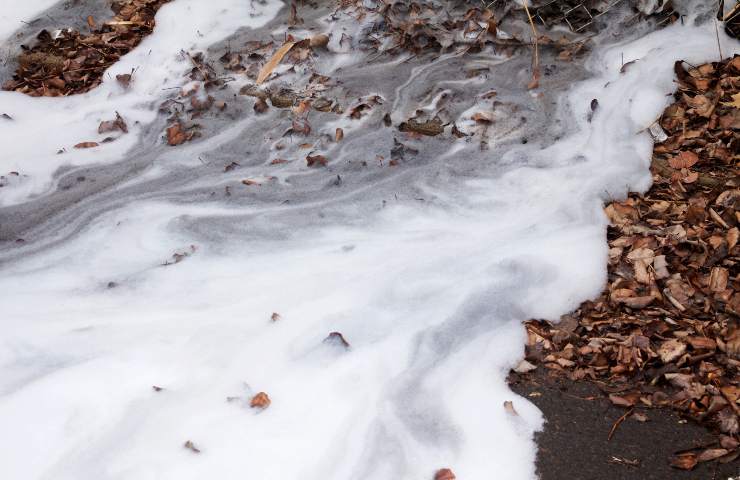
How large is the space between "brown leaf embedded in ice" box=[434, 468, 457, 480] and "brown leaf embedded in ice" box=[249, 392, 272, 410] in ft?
1.91

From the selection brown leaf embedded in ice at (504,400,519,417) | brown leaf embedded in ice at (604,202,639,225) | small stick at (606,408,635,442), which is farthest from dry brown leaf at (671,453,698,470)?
brown leaf embedded in ice at (604,202,639,225)

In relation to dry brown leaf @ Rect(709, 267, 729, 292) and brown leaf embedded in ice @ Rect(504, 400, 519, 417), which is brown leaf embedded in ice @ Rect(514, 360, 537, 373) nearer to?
brown leaf embedded in ice @ Rect(504, 400, 519, 417)

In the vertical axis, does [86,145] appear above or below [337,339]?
above

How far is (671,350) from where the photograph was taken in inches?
87.2

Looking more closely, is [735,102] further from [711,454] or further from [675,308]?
[711,454]

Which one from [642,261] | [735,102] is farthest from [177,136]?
[735,102]

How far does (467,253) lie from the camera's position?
272 cm

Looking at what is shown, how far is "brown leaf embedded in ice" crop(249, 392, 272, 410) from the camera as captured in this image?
2.19 meters

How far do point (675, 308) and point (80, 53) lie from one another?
3769 millimetres

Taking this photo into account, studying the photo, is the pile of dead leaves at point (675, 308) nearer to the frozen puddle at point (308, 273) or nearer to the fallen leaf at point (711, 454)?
the fallen leaf at point (711, 454)

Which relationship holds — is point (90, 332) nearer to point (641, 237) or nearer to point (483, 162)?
point (483, 162)

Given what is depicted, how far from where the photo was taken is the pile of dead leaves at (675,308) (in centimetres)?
211

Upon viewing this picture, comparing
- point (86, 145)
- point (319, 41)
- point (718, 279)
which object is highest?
point (319, 41)

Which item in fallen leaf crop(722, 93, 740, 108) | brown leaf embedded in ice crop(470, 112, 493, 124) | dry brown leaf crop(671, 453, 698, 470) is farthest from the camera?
brown leaf embedded in ice crop(470, 112, 493, 124)
